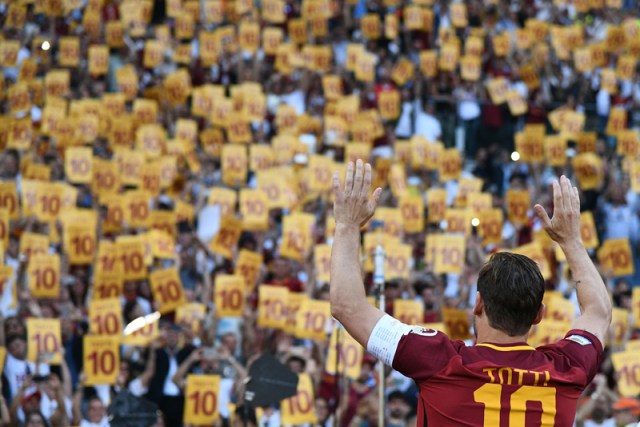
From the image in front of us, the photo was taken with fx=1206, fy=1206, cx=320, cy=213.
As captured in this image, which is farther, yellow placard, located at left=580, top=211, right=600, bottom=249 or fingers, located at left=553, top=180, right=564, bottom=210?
yellow placard, located at left=580, top=211, right=600, bottom=249

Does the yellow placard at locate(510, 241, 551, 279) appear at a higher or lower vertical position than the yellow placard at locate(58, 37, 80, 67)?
lower

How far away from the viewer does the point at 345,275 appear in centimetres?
302

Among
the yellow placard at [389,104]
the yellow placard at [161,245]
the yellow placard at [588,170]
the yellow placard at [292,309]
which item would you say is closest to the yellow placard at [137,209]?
the yellow placard at [161,245]

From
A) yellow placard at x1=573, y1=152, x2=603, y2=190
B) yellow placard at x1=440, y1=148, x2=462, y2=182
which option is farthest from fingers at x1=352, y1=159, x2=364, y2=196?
yellow placard at x1=573, y1=152, x2=603, y2=190

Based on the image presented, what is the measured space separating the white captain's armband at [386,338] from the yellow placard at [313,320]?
251 inches

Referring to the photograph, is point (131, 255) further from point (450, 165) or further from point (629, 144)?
point (629, 144)

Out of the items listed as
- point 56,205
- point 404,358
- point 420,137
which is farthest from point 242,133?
point 404,358

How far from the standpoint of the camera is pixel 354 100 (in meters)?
14.1

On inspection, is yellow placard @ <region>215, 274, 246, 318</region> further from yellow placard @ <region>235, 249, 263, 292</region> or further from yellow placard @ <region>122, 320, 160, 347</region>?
yellow placard @ <region>122, 320, 160, 347</region>

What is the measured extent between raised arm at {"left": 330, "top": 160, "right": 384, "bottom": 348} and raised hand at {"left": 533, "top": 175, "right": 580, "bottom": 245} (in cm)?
58

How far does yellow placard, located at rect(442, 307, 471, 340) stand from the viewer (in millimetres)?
9508

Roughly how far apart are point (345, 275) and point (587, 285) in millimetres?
770

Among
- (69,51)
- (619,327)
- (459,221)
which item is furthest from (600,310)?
(69,51)

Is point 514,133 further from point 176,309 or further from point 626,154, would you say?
point 176,309
